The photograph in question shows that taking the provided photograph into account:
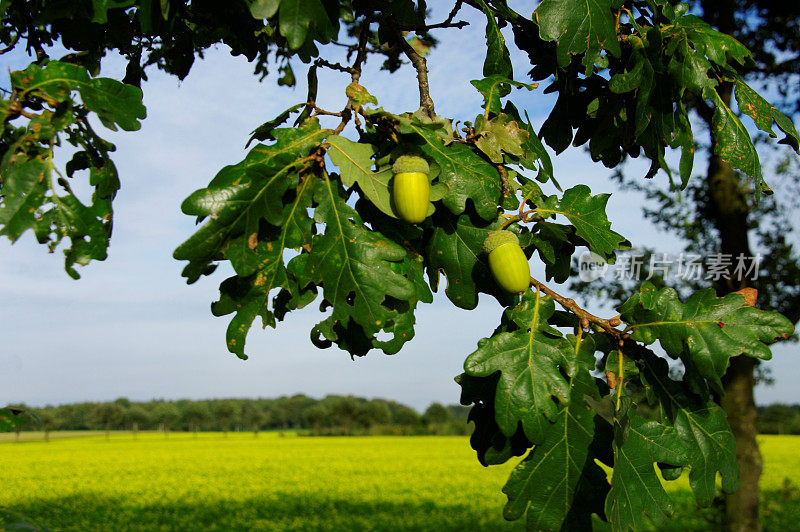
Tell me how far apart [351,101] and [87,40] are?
1039mm

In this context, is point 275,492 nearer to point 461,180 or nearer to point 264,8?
point 461,180

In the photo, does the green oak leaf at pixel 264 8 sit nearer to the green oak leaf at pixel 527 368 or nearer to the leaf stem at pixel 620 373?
the green oak leaf at pixel 527 368

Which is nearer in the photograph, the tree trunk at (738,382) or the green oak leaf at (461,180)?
the green oak leaf at (461,180)

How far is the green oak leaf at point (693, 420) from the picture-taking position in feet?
5.90

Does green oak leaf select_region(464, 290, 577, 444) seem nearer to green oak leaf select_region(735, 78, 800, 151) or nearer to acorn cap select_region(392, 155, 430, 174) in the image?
acorn cap select_region(392, 155, 430, 174)

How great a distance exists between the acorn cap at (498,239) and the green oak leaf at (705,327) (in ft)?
1.65

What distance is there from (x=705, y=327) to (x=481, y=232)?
70 cm

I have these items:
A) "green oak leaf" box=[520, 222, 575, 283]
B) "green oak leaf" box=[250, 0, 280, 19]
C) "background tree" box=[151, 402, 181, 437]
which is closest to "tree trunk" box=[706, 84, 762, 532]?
"green oak leaf" box=[520, 222, 575, 283]

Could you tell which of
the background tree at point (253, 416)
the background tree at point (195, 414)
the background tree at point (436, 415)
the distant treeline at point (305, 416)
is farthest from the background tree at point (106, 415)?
the background tree at point (436, 415)

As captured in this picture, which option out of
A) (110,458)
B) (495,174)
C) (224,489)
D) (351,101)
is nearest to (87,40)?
(351,101)

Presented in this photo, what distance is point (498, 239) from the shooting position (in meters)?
1.58

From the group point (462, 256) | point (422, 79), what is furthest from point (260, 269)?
point (422, 79)

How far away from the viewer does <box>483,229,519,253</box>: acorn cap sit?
157 cm

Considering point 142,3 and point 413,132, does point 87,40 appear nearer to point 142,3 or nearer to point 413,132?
point 142,3
